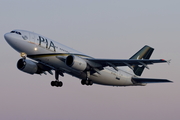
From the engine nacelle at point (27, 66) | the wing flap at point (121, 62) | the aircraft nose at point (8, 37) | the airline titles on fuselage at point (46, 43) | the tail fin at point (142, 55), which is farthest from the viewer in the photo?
the tail fin at point (142, 55)

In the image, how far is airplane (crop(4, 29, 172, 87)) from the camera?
146 ft

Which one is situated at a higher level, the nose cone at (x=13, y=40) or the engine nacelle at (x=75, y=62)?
the nose cone at (x=13, y=40)

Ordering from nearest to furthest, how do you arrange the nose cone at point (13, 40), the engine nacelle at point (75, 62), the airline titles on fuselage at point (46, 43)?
the nose cone at point (13, 40) < the airline titles on fuselage at point (46, 43) < the engine nacelle at point (75, 62)

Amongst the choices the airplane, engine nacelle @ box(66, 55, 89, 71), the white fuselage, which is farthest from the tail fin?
→ engine nacelle @ box(66, 55, 89, 71)

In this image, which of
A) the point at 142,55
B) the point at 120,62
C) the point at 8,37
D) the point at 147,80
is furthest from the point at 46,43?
the point at 142,55

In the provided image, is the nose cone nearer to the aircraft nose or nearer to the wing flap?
the aircraft nose

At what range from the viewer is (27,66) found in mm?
50656

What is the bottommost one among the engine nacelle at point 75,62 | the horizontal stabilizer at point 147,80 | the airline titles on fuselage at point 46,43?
the horizontal stabilizer at point 147,80

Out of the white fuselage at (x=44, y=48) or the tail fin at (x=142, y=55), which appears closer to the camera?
the white fuselage at (x=44, y=48)

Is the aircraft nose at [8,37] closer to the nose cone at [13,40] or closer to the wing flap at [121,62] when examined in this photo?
the nose cone at [13,40]

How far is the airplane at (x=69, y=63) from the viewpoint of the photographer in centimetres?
4444

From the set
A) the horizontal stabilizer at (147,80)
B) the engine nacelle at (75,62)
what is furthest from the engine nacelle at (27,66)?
the horizontal stabilizer at (147,80)

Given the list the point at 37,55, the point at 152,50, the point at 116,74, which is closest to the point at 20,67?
the point at 37,55

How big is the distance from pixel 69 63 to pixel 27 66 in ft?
23.7
